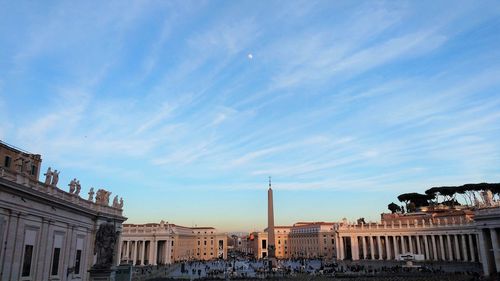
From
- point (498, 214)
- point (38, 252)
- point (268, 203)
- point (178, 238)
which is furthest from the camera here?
point (178, 238)

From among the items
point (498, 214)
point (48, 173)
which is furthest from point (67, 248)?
point (498, 214)

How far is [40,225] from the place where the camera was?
26.8 metres

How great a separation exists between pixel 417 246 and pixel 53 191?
75407 millimetres

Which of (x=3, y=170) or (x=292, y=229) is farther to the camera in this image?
(x=292, y=229)

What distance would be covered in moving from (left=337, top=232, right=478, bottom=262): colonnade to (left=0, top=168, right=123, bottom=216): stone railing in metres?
52.0

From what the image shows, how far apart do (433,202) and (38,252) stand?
4195 inches

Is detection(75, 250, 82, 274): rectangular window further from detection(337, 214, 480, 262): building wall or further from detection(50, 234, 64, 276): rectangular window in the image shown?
detection(337, 214, 480, 262): building wall

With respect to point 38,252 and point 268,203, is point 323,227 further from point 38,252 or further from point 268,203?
point 38,252

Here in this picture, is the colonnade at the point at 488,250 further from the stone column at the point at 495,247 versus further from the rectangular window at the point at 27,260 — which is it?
the rectangular window at the point at 27,260

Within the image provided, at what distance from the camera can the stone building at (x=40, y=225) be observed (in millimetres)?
22734

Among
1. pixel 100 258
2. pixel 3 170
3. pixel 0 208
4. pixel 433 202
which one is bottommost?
pixel 100 258

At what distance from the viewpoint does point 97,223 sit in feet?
127

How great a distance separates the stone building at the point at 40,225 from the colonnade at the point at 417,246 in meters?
54.1

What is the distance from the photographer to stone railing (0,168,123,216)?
74.6ft
